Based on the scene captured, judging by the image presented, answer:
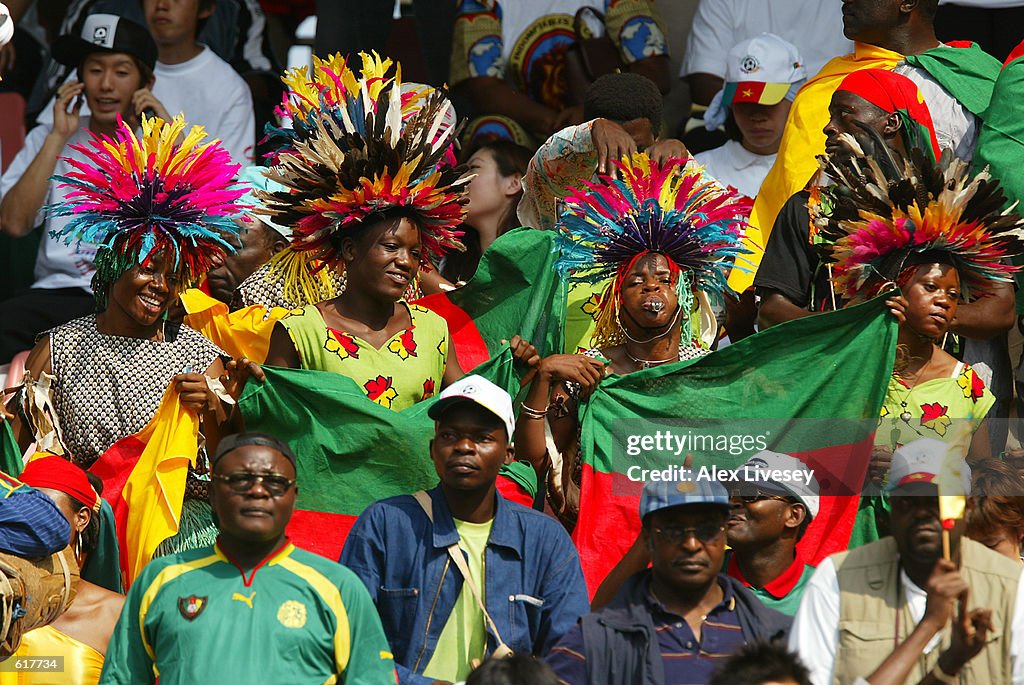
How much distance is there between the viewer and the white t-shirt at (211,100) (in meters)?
10.7

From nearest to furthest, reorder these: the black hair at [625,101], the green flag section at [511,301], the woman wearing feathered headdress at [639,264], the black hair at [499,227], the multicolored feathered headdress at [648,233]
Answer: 1. the woman wearing feathered headdress at [639,264]
2. the multicolored feathered headdress at [648,233]
3. the green flag section at [511,301]
4. the black hair at [625,101]
5. the black hair at [499,227]

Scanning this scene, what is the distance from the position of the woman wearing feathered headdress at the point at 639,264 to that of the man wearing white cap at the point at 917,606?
1.93 metres

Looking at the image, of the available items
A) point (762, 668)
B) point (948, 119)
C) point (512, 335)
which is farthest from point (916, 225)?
point (762, 668)

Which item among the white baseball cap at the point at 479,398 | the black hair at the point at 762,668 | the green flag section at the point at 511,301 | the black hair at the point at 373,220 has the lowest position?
the black hair at the point at 762,668

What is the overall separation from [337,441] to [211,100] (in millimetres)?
3925

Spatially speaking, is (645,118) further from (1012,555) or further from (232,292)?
(1012,555)

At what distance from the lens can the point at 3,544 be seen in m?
6.05

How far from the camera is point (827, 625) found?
5.68 meters

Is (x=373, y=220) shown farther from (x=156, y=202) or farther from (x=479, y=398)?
(x=479, y=398)

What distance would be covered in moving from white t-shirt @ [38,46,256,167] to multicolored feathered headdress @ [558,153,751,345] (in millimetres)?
3186

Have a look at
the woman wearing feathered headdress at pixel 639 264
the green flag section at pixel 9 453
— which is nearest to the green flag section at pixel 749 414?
→ the woman wearing feathered headdress at pixel 639 264

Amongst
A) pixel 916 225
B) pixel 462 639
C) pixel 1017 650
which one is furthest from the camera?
pixel 916 225

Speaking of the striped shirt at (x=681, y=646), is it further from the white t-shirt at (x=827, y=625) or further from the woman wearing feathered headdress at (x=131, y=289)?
the woman wearing feathered headdress at (x=131, y=289)

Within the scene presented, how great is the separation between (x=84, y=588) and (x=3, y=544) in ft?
2.36
